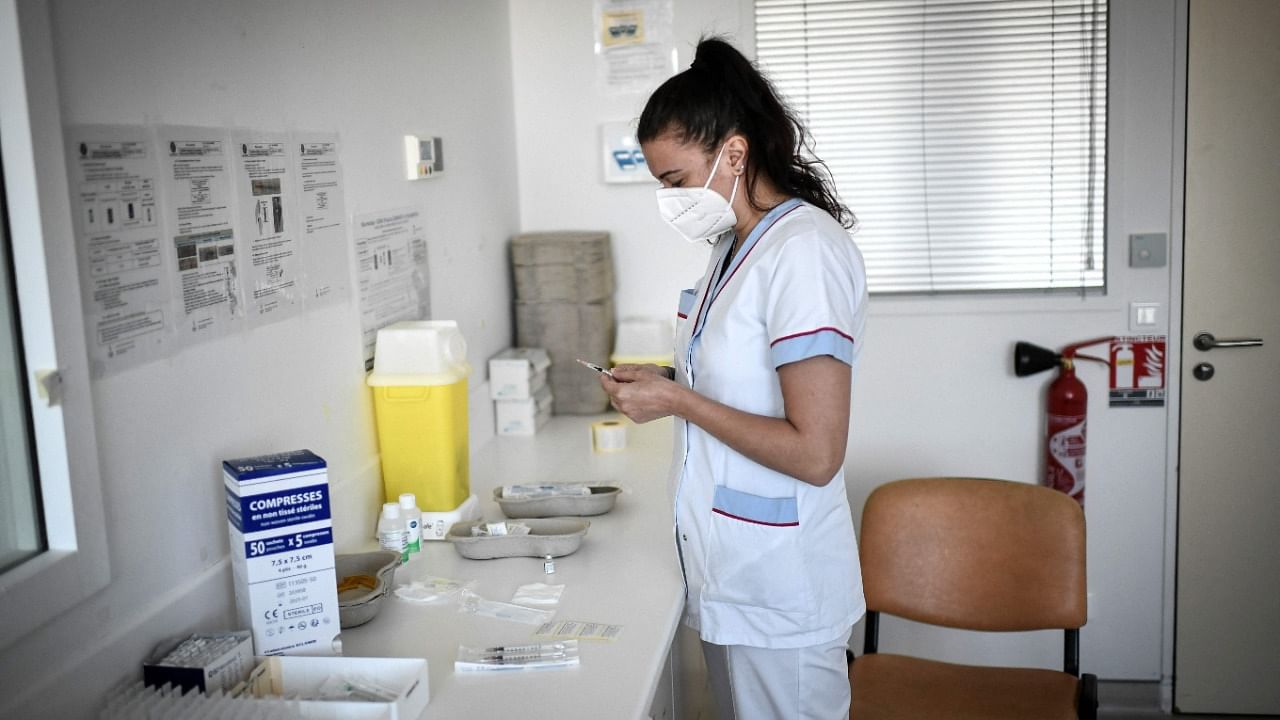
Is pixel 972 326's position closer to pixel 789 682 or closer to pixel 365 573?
pixel 789 682

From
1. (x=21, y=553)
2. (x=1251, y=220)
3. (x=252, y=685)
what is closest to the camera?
(x=21, y=553)

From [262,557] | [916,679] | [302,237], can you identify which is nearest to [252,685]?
[262,557]

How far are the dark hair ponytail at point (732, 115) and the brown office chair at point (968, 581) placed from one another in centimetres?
91

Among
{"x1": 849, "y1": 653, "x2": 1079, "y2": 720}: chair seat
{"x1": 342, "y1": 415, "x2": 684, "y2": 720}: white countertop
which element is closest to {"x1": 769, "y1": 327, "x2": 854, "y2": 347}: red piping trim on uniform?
{"x1": 342, "y1": 415, "x2": 684, "y2": 720}: white countertop

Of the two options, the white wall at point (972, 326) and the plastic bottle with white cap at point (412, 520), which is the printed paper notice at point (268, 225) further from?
the white wall at point (972, 326)

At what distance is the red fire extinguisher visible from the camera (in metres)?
3.04

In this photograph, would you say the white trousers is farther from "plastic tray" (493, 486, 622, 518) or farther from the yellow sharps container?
the yellow sharps container

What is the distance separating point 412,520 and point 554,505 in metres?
0.29

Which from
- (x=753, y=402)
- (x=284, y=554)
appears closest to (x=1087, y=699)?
(x=753, y=402)

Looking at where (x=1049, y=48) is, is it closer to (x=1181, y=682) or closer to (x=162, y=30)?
(x=1181, y=682)

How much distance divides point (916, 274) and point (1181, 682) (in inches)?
54.6

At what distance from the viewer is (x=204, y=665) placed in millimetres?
1373

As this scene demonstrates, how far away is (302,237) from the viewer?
1.89m

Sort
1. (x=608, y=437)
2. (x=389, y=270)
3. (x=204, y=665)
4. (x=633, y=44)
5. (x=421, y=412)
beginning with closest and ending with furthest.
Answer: (x=204, y=665) < (x=421, y=412) < (x=389, y=270) < (x=608, y=437) < (x=633, y=44)
